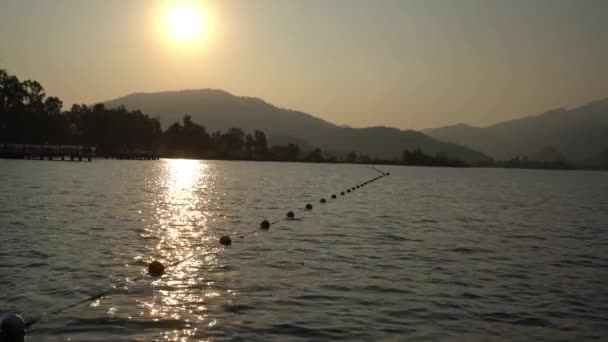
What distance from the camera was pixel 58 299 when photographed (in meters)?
14.8

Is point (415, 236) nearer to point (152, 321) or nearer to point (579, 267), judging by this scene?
point (579, 267)

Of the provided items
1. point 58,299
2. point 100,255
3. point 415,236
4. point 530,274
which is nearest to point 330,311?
point 58,299

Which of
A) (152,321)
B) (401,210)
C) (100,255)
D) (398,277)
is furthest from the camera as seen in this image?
(401,210)

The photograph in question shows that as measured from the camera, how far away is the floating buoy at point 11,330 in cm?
1100

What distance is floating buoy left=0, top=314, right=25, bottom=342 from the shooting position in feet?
36.1

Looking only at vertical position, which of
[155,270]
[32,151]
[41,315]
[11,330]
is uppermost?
[32,151]

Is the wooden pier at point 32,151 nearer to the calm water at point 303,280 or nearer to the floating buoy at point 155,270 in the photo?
the calm water at point 303,280

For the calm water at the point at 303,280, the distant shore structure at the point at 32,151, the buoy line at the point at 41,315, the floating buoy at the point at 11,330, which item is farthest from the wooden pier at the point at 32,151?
the floating buoy at the point at 11,330

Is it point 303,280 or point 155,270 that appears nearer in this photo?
point 303,280

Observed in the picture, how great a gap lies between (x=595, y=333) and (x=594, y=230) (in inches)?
1054

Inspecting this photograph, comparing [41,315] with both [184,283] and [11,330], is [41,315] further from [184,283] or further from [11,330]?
[184,283]

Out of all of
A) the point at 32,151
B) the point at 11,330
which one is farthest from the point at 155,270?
the point at 32,151

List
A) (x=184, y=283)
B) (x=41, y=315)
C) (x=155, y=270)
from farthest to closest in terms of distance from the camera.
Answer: (x=155, y=270) → (x=184, y=283) → (x=41, y=315)

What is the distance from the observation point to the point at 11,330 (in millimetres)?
11023
